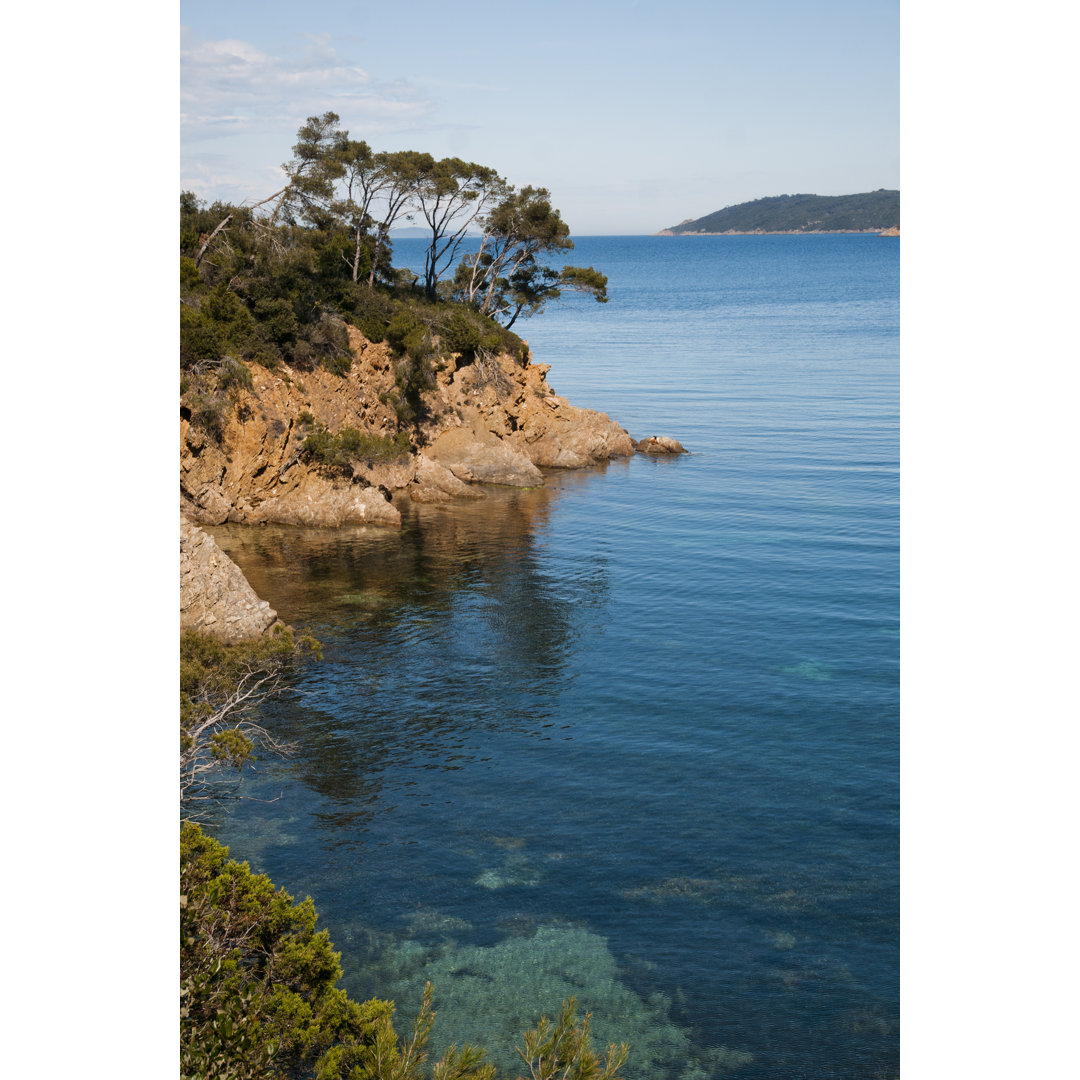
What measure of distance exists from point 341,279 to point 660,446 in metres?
20.9

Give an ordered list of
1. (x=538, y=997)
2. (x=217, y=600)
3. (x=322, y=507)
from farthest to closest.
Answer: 1. (x=322, y=507)
2. (x=217, y=600)
3. (x=538, y=997)

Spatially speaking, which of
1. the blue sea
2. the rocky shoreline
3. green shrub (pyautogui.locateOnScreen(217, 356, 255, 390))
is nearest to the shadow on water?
the blue sea

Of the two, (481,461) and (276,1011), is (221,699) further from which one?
(481,461)

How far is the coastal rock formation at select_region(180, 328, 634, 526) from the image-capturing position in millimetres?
42688

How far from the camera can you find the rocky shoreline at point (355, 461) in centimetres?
3036

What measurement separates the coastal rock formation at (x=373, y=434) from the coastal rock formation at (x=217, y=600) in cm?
1263

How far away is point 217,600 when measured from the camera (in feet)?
96.6

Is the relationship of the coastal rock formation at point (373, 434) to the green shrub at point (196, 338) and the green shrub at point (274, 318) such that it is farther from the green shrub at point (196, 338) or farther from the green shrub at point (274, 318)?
the green shrub at point (196, 338)

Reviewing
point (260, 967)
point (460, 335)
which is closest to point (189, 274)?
point (460, 335)

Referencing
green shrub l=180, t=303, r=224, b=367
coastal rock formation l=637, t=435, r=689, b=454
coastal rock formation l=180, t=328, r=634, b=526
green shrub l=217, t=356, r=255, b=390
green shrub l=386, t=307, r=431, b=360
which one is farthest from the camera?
coastal rock formation l=637, t=435, r=689, b=454

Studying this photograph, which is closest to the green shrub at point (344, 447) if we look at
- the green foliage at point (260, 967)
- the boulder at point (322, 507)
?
the boulder at point (322, 507)

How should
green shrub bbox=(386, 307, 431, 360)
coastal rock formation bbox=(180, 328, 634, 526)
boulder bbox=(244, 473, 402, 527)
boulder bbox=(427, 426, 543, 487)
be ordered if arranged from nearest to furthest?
coastal rock formation bbox=(180, 328, 634, 526)
boulder bbox=(244, 473, 402, 527)
green shrub bbox=(386, 307, 431, 360)
boulder bbox=(427, 426, 543, 487)

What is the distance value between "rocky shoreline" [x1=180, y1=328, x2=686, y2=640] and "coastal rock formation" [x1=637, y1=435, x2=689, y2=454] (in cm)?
8

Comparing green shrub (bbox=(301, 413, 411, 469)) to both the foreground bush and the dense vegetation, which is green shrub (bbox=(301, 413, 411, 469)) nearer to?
the dense vegetation
